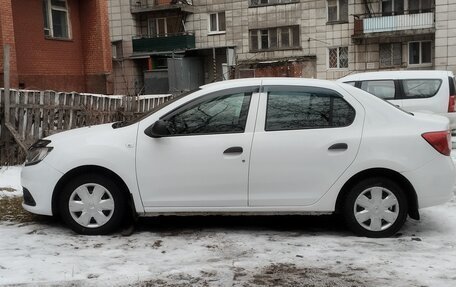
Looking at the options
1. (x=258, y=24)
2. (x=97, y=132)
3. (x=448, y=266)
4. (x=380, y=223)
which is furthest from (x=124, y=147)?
(x=258, y=24)

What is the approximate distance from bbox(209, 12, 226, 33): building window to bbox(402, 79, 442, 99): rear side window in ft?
83.2

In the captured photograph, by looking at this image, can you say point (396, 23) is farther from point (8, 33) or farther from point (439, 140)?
point (439, 140)

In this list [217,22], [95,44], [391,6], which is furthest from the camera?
[217,22]

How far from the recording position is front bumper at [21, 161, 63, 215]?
16.9ft

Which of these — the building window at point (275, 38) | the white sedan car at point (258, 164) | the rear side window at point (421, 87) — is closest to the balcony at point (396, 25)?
the building window at point (275, 38)

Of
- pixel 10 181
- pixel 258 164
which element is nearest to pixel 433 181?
pixel 258 164

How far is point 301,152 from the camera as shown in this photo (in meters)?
5.02

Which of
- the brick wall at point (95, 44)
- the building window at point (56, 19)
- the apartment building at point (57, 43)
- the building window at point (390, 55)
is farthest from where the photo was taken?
the building window at point (390, 55)

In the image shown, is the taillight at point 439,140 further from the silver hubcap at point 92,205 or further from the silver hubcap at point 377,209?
the silver hubcap at point 92,205

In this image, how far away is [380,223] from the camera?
5.04 meters

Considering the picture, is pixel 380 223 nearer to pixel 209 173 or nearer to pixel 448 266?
pixel 448 266

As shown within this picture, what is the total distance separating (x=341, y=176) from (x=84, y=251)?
2545 millimetres

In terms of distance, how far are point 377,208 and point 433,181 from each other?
0.61 m

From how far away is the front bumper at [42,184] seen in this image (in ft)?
16.9
